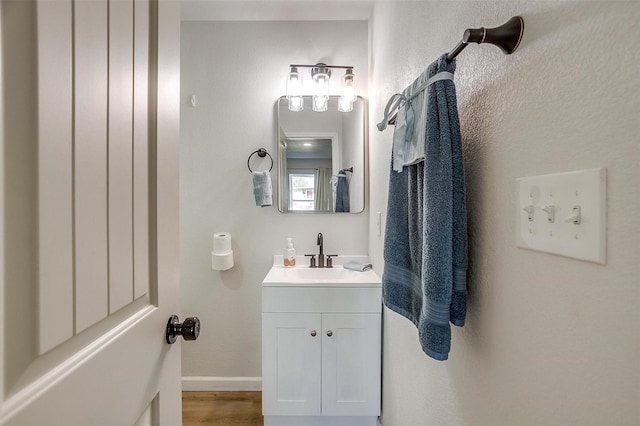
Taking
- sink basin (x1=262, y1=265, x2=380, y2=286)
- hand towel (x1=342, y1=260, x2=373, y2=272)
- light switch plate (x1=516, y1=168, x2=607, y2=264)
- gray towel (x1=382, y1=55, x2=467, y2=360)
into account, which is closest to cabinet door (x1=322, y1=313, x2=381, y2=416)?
sink basin (x1=262, y1=265, x2=380, y2=286)

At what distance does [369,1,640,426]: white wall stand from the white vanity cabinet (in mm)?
693

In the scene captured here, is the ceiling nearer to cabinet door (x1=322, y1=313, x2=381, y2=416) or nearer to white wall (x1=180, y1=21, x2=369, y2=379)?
white wall (x1=180, y1=21, x2=369, y2=379)

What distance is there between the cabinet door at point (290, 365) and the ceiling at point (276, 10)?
1902mm

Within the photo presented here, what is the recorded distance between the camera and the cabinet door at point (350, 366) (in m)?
1.50

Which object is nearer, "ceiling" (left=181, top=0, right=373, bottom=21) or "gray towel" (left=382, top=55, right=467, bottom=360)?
"gray towel" (left=382, top=55, right=467, bottom=360)

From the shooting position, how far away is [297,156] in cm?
191

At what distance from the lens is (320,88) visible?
184 cm

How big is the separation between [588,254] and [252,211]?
1.77 metres

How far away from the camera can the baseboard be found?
1929 mm

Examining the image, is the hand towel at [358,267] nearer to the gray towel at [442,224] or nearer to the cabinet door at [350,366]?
the cabinet door at [350,366]

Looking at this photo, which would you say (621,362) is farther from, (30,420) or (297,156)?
(297,156)

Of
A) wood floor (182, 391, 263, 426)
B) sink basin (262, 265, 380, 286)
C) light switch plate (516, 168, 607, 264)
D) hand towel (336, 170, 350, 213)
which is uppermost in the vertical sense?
hand towel (336, 170, 350, 213)

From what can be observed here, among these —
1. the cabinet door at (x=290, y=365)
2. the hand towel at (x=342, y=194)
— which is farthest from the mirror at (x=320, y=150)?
the cabinet door at (x=290, y=365)

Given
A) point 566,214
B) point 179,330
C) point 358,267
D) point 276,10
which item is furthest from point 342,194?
→ point 566,214
